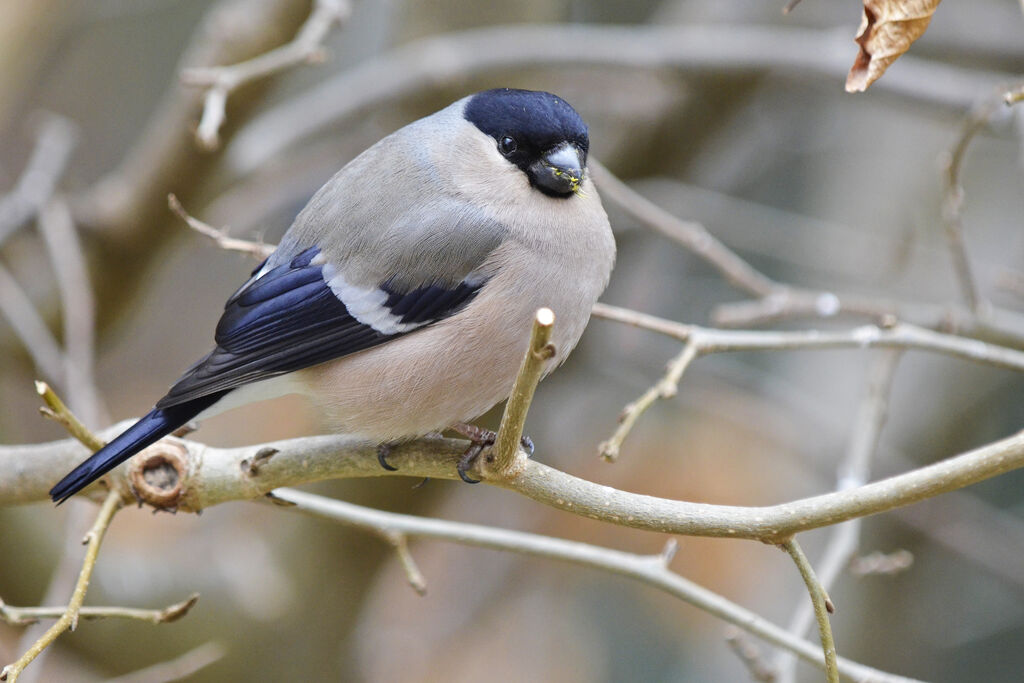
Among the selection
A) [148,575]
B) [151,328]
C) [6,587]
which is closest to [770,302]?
[148,575]

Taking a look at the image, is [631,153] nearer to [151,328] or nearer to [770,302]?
[770,302]

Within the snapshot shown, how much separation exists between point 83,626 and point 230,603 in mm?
471

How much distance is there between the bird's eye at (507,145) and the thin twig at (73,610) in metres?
1.12

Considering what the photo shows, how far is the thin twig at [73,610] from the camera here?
4.71ft

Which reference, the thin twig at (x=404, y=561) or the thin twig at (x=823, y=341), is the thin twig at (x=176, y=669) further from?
the thin twig at (x=823, y=341)

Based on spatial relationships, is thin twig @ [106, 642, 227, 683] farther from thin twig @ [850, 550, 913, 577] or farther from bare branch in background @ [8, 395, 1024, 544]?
thin twig @ [850, 550, 913, 577]

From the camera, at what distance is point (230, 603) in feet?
11.5

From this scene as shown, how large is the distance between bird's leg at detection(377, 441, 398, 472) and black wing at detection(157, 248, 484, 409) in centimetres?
22

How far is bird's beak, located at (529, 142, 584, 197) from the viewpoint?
7.39 feet

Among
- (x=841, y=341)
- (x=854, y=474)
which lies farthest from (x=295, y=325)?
(x=854, y=474)

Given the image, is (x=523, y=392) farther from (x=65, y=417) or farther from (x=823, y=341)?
(x=823, y=341)

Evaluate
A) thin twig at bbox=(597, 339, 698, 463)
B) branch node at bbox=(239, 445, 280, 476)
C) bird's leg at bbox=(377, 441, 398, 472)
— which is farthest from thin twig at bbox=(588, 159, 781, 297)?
branch node at bbox=(239, 445, 280, 476)

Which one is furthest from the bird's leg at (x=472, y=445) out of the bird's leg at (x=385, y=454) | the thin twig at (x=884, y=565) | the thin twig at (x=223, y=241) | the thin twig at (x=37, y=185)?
the thin twig at (x=37, y=185)

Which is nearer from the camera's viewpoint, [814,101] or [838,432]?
[838,432]
